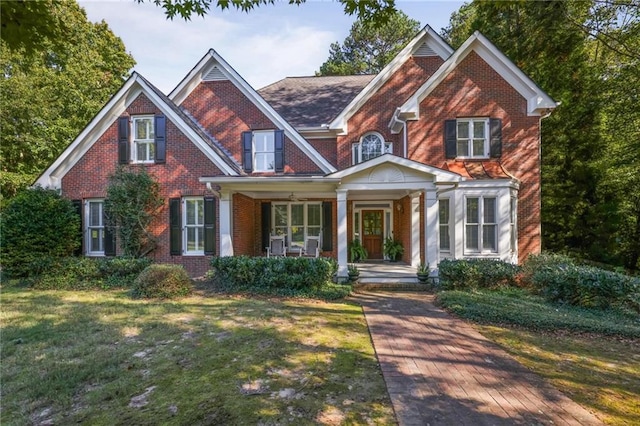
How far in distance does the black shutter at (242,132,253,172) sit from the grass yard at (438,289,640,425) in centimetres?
863

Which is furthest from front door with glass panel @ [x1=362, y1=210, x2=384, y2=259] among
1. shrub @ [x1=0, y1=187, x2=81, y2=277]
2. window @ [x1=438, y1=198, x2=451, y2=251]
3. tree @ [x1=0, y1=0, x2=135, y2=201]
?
tree @ [x1=0, y1=0, x2=135, y2=201]

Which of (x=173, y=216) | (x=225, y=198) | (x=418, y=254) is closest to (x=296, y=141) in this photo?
(x=225, y=198)

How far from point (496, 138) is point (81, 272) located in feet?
50.0

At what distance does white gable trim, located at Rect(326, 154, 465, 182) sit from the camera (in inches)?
376

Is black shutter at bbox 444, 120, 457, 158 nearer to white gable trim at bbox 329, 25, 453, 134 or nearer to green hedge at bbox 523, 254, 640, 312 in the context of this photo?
white gable trim at bbox 329, 25, 453, 134

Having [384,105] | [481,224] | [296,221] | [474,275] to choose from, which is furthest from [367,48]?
[474,275]

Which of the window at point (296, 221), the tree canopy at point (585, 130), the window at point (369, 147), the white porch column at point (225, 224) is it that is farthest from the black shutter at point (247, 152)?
the tree canopy at point (585, 130)

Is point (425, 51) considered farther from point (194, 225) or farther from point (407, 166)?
point (194, 225)

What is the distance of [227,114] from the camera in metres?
13.1

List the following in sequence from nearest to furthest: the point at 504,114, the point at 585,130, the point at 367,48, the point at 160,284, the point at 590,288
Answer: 1. the point at 590,288
2. the point at 160,284
3. the point at 504,114
4. the point at 585,130
5. the point at 367,48

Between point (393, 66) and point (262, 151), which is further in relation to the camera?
point (393, 66)

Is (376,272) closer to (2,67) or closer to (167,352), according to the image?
(167,352)

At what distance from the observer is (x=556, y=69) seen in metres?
15.6

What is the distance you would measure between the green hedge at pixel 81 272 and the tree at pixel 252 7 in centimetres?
869
